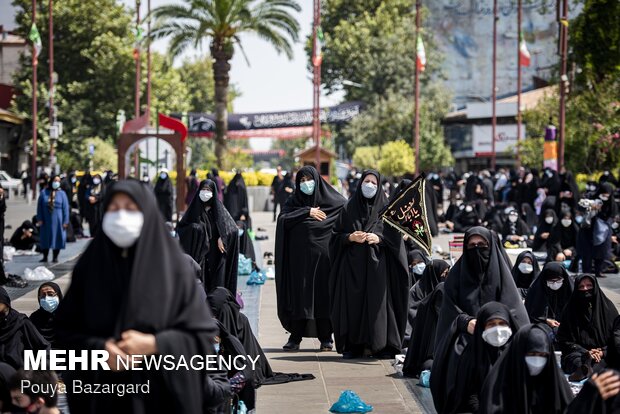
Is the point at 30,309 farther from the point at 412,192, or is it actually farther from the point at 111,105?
the point at 111,105

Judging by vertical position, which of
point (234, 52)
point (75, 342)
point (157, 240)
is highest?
point (234, 52)

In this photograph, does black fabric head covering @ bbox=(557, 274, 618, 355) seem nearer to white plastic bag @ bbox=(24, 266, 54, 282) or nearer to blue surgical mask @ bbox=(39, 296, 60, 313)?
blue surgical mask @ bbox=(39, 296, 60, 313)

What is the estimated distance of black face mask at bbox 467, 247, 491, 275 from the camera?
8781mm

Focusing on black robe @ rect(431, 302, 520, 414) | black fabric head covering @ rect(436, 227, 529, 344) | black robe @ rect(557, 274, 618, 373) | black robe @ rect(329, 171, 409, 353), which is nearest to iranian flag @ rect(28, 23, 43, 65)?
black robe @ rect(329, 171, 409, 353)

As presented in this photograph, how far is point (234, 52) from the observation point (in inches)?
1553

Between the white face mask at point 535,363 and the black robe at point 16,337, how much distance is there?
3374 millimetres

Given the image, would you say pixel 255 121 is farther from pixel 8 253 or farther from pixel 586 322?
pixel 586 322

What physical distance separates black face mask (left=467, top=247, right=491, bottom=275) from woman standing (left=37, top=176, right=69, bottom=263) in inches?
513

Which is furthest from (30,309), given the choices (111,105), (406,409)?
(111,105)

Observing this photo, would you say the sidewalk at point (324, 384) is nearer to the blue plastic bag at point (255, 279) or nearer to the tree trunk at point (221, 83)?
the blue plastic bag at point (255, 279)

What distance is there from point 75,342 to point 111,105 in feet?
194

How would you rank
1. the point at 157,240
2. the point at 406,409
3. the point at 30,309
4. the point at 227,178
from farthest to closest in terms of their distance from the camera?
the point at 227,178, the point at 30,309, the point at 406,409, the point at 157,240

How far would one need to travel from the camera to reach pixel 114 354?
4859 mm

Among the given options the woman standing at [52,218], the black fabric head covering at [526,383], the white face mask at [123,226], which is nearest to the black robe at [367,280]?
the black fabric head covering at [526,383]
